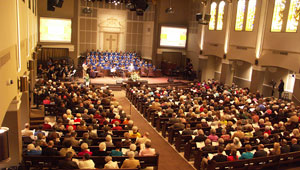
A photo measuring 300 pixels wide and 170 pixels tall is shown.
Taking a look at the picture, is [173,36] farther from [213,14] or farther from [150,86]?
→ [150,86]

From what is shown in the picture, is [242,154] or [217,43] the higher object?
[217,43]

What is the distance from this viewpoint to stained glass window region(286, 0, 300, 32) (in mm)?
15391

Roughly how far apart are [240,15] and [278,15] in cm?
389

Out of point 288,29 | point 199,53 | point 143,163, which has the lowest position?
point 143,163

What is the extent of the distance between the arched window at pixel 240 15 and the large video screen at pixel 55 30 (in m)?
13.6

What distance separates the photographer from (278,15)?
16.7m

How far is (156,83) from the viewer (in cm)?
2283

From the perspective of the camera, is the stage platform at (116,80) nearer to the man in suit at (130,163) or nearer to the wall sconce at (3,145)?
the man in suit at (130,163)

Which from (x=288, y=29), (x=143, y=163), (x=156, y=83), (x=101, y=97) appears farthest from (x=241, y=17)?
(x=143, y=163)

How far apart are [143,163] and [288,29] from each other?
13072 millimetres

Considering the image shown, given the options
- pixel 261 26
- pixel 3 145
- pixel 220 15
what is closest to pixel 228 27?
pixel 220 15

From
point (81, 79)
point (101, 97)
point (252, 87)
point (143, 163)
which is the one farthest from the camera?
point (81, 79)

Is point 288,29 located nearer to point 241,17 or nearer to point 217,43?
point 241,17

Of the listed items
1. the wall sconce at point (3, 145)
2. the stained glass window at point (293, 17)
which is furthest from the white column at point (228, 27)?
the wall sconce at point (3, 145)
